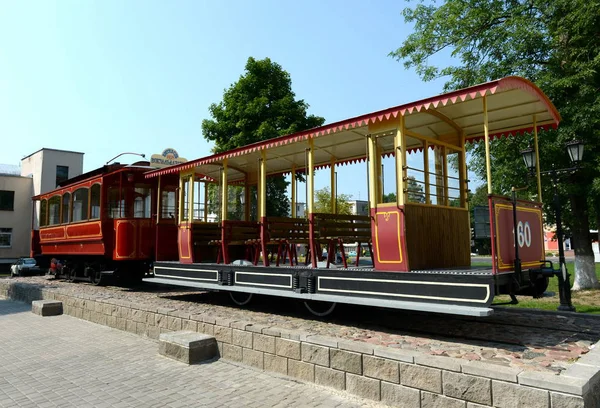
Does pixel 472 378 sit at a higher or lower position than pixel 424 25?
lower

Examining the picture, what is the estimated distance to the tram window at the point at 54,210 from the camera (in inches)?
548

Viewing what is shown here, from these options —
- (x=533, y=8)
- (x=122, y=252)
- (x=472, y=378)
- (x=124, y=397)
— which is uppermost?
(x=533, y=8)

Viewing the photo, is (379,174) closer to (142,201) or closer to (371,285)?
(371,285)

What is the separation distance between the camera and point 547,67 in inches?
414

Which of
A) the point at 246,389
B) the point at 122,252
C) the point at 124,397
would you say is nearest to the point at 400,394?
the point at 246,389

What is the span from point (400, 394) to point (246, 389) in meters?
1.57

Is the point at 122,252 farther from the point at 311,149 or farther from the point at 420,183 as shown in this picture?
the point at 420,183

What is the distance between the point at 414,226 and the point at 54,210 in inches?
508

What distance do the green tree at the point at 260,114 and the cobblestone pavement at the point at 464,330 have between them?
416 inches

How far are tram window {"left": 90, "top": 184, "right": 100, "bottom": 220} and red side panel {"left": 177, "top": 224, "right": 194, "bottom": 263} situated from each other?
359 cm

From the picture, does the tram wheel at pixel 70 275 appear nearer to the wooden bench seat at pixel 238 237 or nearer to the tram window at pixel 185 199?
the tram window at pixel 185 199

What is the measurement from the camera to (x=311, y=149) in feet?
22.1

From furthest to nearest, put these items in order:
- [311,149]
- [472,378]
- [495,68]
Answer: [495,68] < [311,149] < [472,378]

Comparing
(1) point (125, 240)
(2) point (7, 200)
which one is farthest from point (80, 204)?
(2) point (7, 200)
